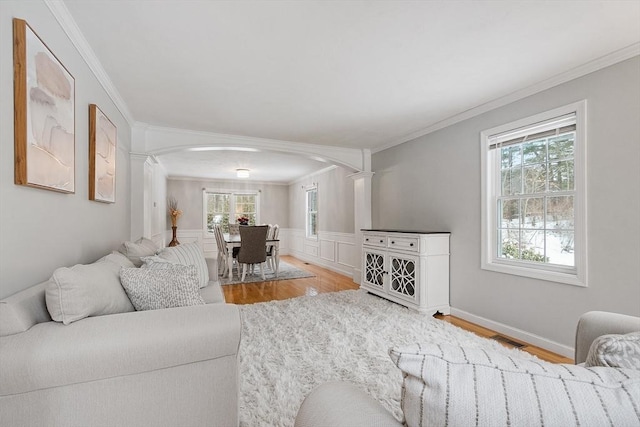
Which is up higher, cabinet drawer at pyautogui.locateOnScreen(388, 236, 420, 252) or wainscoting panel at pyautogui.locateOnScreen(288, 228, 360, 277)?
cabinet drawer at pyautogui.locateOnScreen(388, 236, 420, 252)

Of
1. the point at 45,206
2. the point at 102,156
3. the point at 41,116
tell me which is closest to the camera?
the point at 41,116

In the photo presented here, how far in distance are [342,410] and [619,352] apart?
0.66 m

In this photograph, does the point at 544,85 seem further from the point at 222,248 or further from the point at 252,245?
the point at 222,248

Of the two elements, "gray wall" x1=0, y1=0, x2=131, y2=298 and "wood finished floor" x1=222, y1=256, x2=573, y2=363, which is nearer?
"gray wall" x1=0, y1=0, x2=131, y2=298

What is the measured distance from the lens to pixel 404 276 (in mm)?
3719

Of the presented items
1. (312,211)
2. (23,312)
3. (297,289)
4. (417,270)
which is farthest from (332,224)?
(23,312)

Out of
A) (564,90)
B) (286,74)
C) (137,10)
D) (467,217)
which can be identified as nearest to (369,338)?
(467,217)

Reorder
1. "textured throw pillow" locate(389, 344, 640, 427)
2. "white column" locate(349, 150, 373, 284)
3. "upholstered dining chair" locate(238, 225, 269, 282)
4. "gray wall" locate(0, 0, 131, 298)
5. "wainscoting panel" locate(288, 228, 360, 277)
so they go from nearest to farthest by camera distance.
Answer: "textured throw pillow" locate(389, 344, 640, 427)
"gray wall" locate(0, 0, 131, 298)
"white column" locate(349, 150, 373, 284)
"upholstered dining chair" locate(238, 225, 269, 282)
"wainscoting panel" locate(288, 228, 360, 277)

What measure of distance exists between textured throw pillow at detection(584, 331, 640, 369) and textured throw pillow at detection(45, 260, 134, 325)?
172 cm

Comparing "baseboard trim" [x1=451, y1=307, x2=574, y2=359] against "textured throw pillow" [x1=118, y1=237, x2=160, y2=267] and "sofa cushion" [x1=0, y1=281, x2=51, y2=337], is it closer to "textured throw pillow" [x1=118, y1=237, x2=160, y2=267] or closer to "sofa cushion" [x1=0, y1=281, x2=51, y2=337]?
"textured throw pillow" [x1=118, y1=237, x2=160, y2=267]

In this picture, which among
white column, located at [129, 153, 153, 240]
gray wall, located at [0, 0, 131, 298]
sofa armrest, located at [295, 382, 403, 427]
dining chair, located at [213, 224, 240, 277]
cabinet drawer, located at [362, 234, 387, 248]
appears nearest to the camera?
sofa armrest, located at [295, 382, 403, 427]

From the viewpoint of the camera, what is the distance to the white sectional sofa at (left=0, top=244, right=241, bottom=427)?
102 centimetres

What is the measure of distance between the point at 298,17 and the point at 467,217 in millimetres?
2707

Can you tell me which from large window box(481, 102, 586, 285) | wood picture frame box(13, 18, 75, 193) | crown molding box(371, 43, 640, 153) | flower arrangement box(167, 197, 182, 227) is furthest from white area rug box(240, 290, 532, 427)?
flower arrangement box(167, 197, 182, 227)
